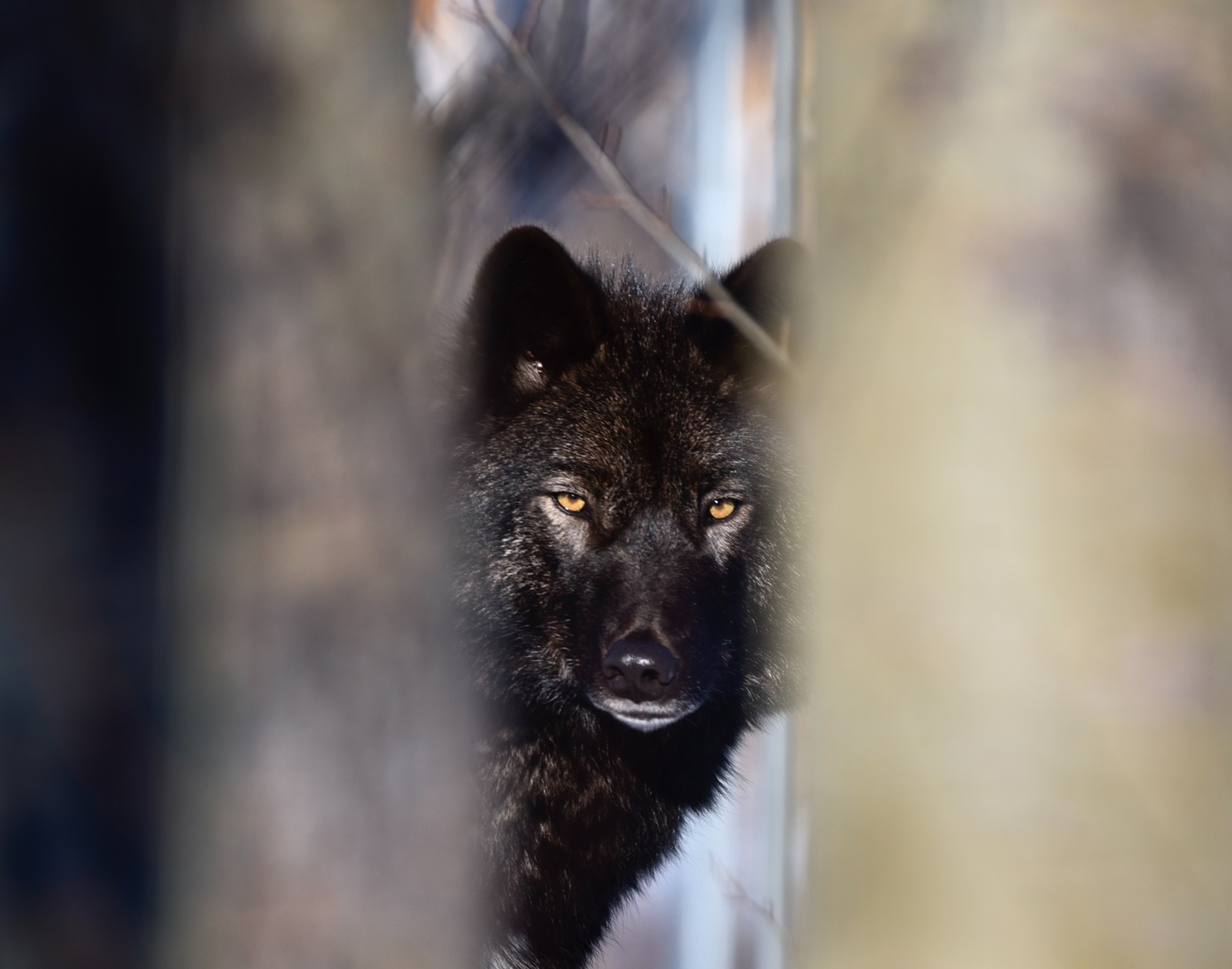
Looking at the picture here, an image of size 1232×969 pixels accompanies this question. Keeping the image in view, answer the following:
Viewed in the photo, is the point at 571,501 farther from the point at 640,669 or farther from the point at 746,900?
the point at 746,900

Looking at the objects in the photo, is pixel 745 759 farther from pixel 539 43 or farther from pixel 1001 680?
pixel 539 43

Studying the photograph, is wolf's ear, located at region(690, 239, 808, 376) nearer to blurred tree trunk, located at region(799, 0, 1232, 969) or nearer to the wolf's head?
the wolf's head

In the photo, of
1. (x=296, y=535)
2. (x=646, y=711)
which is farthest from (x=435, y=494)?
(x=646, y=711)

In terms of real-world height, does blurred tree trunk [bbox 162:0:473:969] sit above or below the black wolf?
above

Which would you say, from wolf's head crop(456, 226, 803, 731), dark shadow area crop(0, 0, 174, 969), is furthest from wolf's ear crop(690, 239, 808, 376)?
dark shadow area crop(0, 0, 174, 969)

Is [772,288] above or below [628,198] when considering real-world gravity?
below

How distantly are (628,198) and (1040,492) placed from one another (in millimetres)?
1118

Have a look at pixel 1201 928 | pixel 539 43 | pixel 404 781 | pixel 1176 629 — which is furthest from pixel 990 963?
pixel 539 43

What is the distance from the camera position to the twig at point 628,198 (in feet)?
6.22

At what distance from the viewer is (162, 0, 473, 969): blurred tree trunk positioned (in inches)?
45.3

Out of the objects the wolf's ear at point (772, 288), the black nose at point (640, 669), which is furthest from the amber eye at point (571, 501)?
the wolf's ear at point (772, 288)

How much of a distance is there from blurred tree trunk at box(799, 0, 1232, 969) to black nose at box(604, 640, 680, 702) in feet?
3.06

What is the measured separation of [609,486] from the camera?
2285 mm

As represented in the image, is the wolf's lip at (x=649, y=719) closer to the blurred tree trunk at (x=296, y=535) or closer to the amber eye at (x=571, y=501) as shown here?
the amber eye at (x=571, y=501)
